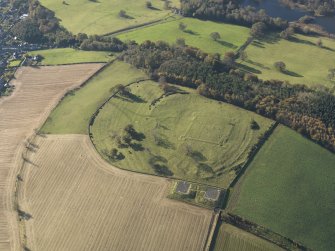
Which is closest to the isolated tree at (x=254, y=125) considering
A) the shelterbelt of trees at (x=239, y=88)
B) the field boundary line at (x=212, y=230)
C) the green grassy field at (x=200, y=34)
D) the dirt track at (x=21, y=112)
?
the shelterbelt of trees at (x=239, y=88)

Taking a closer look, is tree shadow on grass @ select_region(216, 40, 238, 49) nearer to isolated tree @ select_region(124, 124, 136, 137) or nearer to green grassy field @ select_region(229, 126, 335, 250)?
green grassy field @ select_region(229, 126, 335, 250)

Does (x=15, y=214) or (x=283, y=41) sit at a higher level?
(x=283, y=41)

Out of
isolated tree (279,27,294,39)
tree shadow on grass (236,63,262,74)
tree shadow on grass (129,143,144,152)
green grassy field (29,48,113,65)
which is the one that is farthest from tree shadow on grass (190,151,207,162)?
isolated tree (279,27,294,39)

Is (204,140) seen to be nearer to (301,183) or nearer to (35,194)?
(301,183)

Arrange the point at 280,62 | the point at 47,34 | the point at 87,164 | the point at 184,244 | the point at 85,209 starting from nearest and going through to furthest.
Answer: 1. the point at 184,244
2. the point at 85,209
3. the point at 87,164
4. the point at 280,62
5. the point at 47,34

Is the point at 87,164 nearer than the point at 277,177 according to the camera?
No

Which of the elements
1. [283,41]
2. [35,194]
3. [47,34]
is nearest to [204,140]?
[35,194]

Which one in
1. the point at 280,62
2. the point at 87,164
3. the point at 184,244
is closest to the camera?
the point at 184,244
